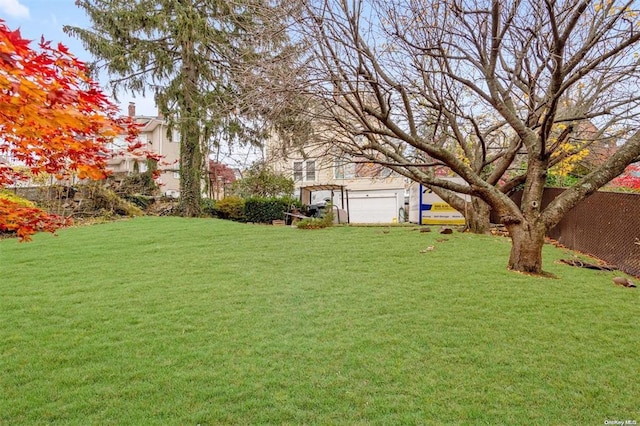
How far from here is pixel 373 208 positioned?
1666 cm

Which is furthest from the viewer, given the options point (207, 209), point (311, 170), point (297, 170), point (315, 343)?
point (207, 209)

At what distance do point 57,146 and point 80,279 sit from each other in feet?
11.7

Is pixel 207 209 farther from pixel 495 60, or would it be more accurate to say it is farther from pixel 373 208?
pixel 495 60

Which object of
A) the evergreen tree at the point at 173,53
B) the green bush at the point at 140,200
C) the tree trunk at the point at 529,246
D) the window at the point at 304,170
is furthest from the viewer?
the green bush at the point at 140,200

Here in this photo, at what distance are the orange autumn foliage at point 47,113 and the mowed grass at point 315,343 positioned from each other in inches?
47.5

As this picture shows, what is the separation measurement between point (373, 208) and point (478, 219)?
7255 mm

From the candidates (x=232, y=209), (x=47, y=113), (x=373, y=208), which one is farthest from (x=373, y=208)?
(x=47, y=113)

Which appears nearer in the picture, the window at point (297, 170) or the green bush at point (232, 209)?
the window at point (297, 170)

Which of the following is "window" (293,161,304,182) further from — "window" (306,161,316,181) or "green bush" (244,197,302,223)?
"green bush" (244,197,302,223)

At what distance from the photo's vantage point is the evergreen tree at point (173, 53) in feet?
41.7

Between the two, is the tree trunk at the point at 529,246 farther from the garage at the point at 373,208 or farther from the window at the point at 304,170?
the garage at the point at 373,208

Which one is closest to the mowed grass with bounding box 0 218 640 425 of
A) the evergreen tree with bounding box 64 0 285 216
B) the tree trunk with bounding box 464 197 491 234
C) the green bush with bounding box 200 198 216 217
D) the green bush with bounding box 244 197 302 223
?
the tree trunk with bounding box 464 197 491 234

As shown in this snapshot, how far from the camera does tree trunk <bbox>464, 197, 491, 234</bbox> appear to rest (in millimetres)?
9555

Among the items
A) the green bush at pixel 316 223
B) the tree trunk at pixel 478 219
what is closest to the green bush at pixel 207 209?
the green bush at pixel 316 223
